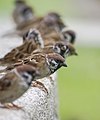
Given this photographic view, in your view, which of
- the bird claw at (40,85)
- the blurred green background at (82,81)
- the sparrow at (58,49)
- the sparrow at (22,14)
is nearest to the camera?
the bird claw at (40,85)

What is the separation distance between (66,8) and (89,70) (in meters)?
9.57

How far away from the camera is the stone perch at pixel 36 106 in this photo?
18.1ft

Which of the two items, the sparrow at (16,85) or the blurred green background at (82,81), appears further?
the blurred green background at (82,81)

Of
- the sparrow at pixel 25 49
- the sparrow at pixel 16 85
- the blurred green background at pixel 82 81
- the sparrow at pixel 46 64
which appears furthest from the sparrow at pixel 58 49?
the blurred green background at pixel 82 81

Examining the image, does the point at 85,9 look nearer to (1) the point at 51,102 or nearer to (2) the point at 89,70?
(2) the point at 89,70

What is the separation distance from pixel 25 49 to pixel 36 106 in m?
2.29

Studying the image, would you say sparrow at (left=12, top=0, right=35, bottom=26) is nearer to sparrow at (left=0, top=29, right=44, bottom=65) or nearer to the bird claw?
sparrow at (left=0, top=29, right=44, bottom=65)

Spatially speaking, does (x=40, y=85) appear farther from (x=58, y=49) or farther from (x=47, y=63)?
(x=58, y=49)

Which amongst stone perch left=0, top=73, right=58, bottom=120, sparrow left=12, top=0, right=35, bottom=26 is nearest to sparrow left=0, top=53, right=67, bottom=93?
stone perch left=0, top=73, right=58, bottom=120

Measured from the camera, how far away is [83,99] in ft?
39.3

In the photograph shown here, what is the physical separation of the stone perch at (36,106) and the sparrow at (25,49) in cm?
66

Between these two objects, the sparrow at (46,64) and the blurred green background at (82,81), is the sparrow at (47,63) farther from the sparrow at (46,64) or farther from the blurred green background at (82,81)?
the blurred green background at (82,81)

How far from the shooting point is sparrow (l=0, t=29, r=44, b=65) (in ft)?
25.0

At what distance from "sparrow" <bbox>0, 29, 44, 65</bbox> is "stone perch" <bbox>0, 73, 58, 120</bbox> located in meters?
0.66
